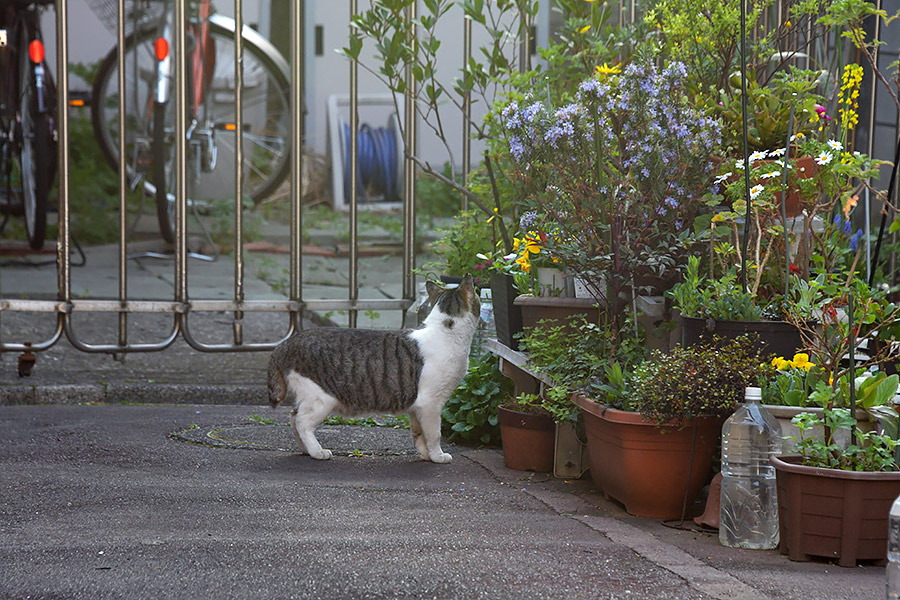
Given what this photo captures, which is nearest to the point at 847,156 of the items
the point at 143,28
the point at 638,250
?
the point at 638,250

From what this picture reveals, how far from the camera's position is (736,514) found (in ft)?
8.67

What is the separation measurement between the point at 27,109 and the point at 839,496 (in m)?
5.07

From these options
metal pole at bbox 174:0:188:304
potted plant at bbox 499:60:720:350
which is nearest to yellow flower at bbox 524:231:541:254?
potted plant at bbox 499:60:720:350

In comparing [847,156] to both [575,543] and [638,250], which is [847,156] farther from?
[575,543]

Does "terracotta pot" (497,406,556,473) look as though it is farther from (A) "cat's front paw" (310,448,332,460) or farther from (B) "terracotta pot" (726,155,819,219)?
(B) "terracotta pot" (726,155,819,219)

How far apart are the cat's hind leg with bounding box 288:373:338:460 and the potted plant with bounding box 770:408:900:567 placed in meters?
1.63

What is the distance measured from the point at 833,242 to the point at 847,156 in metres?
0.34

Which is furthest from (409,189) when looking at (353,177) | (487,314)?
(487,314)

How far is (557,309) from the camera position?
3475mm

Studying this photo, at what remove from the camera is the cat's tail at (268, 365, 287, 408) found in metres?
3.71

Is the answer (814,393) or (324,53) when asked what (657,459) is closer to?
(814,393)

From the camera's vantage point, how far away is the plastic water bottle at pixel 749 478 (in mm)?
2629

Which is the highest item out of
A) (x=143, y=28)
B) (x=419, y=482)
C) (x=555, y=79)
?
(x=143, y=28)

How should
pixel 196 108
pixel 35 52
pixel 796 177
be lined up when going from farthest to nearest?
pixel 196 108 < pixel 35 52 < pixel 796 177
